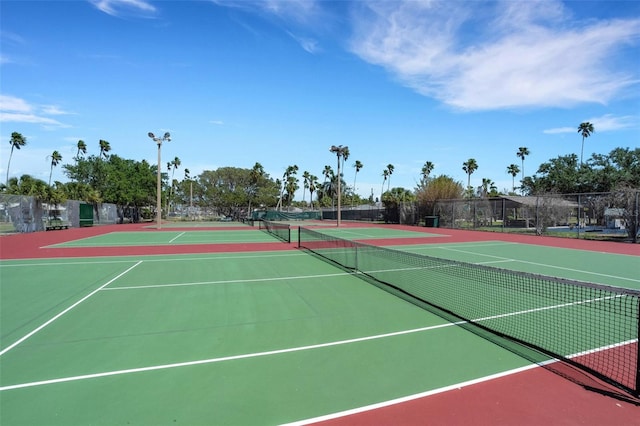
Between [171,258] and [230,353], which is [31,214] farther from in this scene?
[230,353]

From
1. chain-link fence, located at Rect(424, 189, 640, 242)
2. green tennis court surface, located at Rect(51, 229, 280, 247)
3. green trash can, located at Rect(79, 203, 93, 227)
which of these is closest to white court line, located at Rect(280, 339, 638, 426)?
green tennis court surface, located at Rect(51, 229, 280, 247)

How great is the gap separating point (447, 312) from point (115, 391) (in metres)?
5.91

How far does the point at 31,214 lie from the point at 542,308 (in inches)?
1363

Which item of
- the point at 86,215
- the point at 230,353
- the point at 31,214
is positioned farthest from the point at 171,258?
the point at 86,215

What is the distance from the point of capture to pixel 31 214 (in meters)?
28.5

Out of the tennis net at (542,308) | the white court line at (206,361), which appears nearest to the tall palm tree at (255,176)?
the tennis net at (542,308)

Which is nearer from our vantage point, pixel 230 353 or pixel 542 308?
pixel 230 353

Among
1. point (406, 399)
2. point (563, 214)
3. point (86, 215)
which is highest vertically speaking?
point (563, 214)

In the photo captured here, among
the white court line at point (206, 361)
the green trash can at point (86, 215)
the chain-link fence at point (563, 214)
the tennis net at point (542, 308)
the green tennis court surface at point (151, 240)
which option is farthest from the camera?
the green trash can at point (86, 215)

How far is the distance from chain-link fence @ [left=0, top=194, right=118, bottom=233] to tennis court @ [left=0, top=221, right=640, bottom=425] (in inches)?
820

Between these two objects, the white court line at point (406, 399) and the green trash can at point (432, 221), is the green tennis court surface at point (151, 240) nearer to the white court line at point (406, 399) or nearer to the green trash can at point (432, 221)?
the white court line at point (406, 399)

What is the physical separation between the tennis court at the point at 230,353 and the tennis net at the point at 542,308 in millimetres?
604

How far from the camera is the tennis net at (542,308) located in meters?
5.09

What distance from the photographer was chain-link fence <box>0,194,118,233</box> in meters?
25.6
